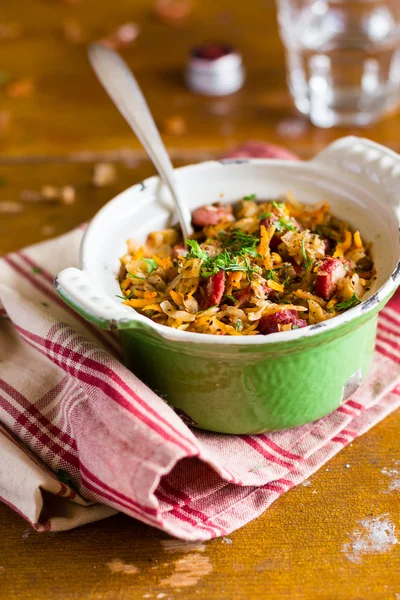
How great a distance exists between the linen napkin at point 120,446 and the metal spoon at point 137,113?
0.99 ft

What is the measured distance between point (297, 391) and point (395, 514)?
0.22m

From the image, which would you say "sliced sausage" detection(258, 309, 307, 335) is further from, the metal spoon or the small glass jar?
the small glass jar

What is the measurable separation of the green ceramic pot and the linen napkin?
0.05 metres

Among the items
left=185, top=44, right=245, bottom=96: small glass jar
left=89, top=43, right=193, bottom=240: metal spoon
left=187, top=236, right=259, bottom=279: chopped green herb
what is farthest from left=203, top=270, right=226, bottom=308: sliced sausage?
left=185, top=44, right=245, bottom=96: small glass jar

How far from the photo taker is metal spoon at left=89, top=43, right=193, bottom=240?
1.43 m

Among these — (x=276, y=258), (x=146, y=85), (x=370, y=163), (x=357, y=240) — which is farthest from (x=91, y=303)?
(x=146, y=85)

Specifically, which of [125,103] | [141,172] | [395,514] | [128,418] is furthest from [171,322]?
[141,172]

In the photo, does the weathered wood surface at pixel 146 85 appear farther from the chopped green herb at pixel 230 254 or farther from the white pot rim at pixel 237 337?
the chopped green herb at pixel 230 254

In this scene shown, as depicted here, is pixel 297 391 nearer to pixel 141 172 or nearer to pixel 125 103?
pixel 125 103

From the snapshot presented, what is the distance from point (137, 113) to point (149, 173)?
517 millimetres

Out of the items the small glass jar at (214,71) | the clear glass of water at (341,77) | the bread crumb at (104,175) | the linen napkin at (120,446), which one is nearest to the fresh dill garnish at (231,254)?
the linen napkin at (120,446)

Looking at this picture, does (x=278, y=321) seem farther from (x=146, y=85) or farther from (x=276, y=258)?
(x=146, y=85)

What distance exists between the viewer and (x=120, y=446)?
3.62 feet

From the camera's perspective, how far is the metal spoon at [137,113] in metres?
1.43
